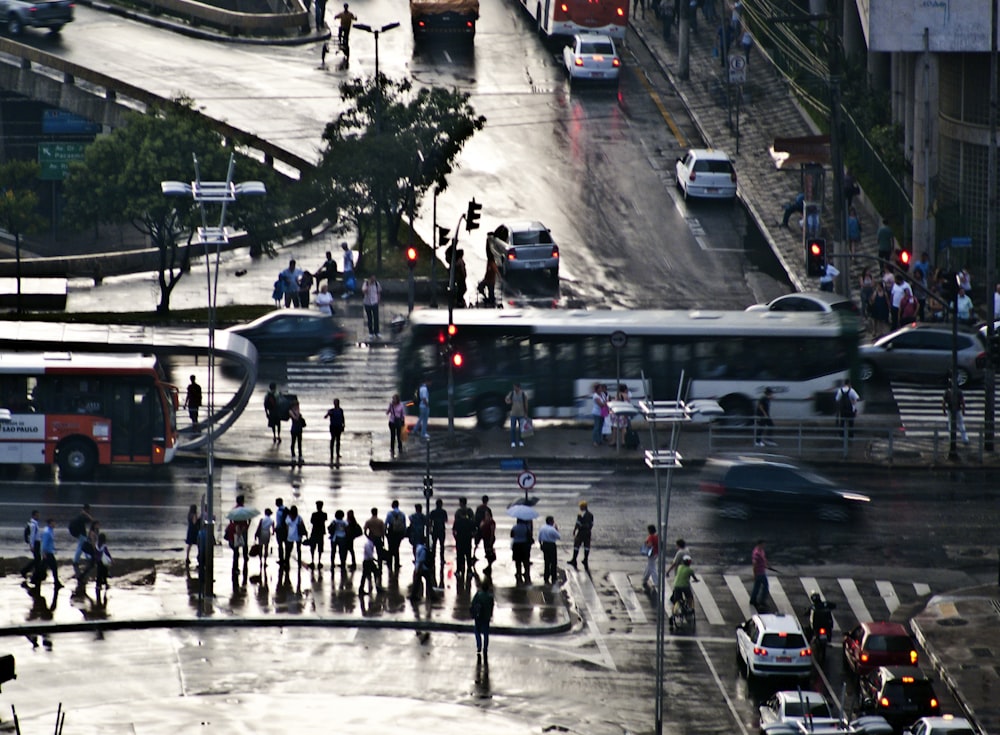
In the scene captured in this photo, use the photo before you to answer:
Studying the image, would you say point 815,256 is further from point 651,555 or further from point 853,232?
point 853,232

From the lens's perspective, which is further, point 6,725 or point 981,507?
point 981,507

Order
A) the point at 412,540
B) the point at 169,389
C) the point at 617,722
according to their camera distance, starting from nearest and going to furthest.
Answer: the point at 617,722
the point at 412,540
the point at 169,389

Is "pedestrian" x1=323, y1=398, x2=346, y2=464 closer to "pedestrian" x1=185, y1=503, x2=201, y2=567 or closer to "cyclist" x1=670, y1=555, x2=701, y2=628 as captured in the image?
"pedestrian" x1=185, y1=503, x2=201, y2=567

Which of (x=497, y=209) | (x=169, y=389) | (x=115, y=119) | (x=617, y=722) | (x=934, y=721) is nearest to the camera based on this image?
(x=934, y=721)

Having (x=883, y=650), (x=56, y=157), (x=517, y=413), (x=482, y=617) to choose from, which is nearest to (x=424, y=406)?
(x=517, y=413)

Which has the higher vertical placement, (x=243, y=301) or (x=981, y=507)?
(x=243, y=301)

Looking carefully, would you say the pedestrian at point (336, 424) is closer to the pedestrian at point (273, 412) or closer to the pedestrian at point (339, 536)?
the pedestrian at point (273, 412)

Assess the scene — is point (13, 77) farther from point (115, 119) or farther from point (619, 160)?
point (619, 160)

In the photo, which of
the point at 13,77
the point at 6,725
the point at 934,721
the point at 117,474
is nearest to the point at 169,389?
the point at 117,474

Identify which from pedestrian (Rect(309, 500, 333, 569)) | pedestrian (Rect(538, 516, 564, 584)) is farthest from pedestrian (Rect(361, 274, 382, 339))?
pedestrian (Rect(538, 516, 564, 584))
